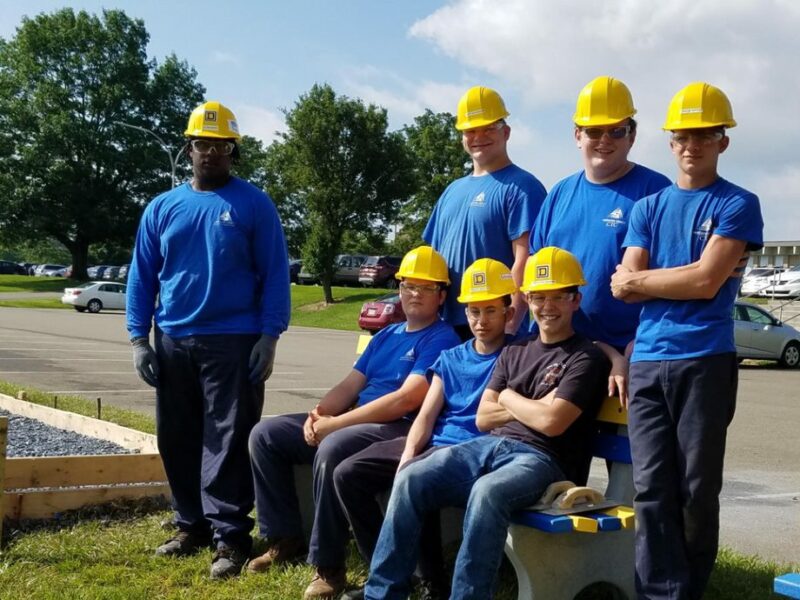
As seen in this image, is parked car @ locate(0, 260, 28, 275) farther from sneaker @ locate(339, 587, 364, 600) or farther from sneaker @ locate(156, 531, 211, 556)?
sneaker @ locate(339, 587, 364, 600)

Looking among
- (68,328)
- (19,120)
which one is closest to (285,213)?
(19,120)

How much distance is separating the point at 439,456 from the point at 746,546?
272cm

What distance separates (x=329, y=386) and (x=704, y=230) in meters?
11.4

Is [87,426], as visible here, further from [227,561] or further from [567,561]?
[567,561]

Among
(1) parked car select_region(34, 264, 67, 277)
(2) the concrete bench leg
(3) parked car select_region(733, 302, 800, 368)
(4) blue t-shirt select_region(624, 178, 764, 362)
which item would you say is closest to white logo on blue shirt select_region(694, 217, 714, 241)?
(4) blue t-shirt select_region(624, 178, 764, 362)

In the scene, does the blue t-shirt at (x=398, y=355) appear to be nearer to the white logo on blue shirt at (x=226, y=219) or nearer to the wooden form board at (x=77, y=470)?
the white logo on blue shirt at (x=226, y=219)

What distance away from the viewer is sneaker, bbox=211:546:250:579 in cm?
485

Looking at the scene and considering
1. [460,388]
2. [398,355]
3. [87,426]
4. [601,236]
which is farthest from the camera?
[87,426]

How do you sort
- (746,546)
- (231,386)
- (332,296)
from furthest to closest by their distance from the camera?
(332,296), (746,546), (231,386)

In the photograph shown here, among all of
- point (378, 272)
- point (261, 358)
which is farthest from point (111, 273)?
point (261, 358)

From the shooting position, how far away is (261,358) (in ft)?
16.6

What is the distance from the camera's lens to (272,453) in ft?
16.5

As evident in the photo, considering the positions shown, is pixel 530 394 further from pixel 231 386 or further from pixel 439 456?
pixel 231 386

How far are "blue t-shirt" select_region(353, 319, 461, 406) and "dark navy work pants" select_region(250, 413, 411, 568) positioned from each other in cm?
28
